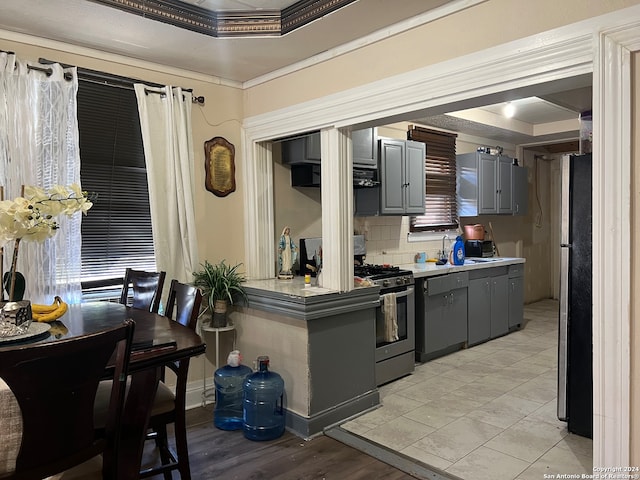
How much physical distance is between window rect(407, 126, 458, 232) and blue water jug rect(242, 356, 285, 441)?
9.11 ft

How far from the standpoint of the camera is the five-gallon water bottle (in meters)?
3.24

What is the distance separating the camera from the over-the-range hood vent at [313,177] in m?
3.92

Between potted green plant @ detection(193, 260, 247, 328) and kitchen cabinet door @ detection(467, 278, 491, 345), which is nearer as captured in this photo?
potted green plant @ detection(193, 260, 247, 328)

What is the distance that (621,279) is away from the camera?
1918 millimetres

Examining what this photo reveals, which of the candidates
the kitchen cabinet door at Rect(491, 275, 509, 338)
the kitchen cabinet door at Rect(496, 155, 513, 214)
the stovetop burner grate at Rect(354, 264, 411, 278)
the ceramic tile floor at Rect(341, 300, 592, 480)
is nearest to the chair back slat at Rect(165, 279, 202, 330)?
the ceramic tile floor at Rect(341, 300, 592, 480)

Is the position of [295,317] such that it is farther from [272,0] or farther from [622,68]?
[622,68]

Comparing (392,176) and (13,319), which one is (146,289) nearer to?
(13,319)

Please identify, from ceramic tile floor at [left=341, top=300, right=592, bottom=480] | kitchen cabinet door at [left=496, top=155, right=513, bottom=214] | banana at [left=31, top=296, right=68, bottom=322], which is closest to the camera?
banana at [left=31, top=296, right=68, bottom=322]

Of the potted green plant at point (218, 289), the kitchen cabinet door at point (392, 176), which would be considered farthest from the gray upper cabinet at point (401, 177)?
the potted green plant at point (218, 289)

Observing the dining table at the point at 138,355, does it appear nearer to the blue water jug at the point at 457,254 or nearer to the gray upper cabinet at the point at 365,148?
the gray upper cabinet at the point at 365,148

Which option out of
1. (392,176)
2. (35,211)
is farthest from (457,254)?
(35,211)

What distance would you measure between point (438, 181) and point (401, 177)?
3.76 feet

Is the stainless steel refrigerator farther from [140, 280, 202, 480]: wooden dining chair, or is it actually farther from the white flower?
the white flower

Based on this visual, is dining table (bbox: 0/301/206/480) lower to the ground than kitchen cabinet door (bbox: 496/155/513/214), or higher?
lower
